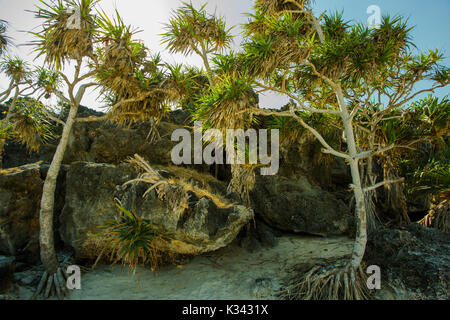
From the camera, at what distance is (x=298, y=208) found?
8.25m

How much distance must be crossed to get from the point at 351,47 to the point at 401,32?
1810 mm

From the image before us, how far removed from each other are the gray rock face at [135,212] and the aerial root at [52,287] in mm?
930

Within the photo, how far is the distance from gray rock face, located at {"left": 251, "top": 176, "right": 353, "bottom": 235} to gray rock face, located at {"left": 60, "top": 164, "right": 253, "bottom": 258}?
253 cm

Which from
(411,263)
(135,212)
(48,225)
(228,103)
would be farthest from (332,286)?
(48,225)

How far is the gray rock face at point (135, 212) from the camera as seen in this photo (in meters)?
5.46

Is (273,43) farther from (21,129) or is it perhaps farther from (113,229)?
(21,129)

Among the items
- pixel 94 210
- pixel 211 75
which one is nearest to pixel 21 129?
pixel 94 210

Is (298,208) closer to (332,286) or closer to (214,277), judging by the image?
(332,286)

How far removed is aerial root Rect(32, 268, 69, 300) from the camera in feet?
15.5

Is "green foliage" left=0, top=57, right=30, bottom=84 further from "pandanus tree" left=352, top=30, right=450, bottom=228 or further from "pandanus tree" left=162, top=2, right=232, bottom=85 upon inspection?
"pandanus tree" left=352, top=30, right=450, bottom=228

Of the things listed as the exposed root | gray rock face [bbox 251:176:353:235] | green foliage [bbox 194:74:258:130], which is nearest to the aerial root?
the exposed root

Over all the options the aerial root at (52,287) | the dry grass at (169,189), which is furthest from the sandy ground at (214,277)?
the dry grass at (169,189)

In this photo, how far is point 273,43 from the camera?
16.0 feet
